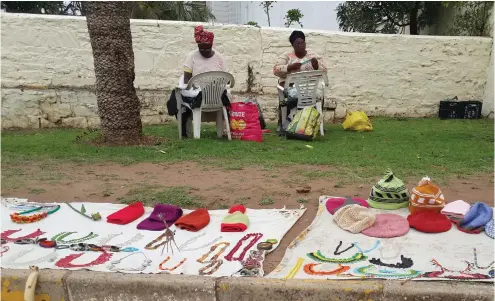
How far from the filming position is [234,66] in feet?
29.9

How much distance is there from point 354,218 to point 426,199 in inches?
20.7

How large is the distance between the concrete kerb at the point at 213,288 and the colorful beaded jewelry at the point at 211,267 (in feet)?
0.61

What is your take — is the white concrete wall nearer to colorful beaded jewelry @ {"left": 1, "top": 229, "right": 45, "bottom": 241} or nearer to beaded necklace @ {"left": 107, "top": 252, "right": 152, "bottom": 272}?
colorful beaded jewelry @ {"left": 1, "top": 229, "right": 45, "bottom": 241}

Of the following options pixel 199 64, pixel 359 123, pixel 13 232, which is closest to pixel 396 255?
pixel 13 232

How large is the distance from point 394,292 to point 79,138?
5.82 m

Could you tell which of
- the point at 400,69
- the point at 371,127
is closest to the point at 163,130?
the point at 371,127

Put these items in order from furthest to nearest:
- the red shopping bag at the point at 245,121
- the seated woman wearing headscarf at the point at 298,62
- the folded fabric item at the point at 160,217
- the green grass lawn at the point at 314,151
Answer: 1. the seated woman wearing headscarf at the point at 298,62
2. the red shopping bag at the point at 245,121
3. the green grass lawn at the point at 314,151
4. the folded fabric item at the point at 160,217

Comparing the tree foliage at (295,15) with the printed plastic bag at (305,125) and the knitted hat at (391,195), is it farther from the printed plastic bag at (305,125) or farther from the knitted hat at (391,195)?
the knitted hat at (391,195)

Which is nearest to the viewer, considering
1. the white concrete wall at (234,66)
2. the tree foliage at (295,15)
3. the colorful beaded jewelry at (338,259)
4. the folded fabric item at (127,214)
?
the colorful beaded jewelry at (338,259)

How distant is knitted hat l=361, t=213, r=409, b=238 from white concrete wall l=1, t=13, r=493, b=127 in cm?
631

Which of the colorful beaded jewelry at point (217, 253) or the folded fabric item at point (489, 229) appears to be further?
the folded fabric item at point (489, 229)

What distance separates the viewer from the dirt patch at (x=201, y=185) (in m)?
3.73

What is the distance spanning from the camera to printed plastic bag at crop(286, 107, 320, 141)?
6.60 m

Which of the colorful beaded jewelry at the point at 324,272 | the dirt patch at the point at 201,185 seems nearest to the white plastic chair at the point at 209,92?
the dirt patch at the point at 201,185
